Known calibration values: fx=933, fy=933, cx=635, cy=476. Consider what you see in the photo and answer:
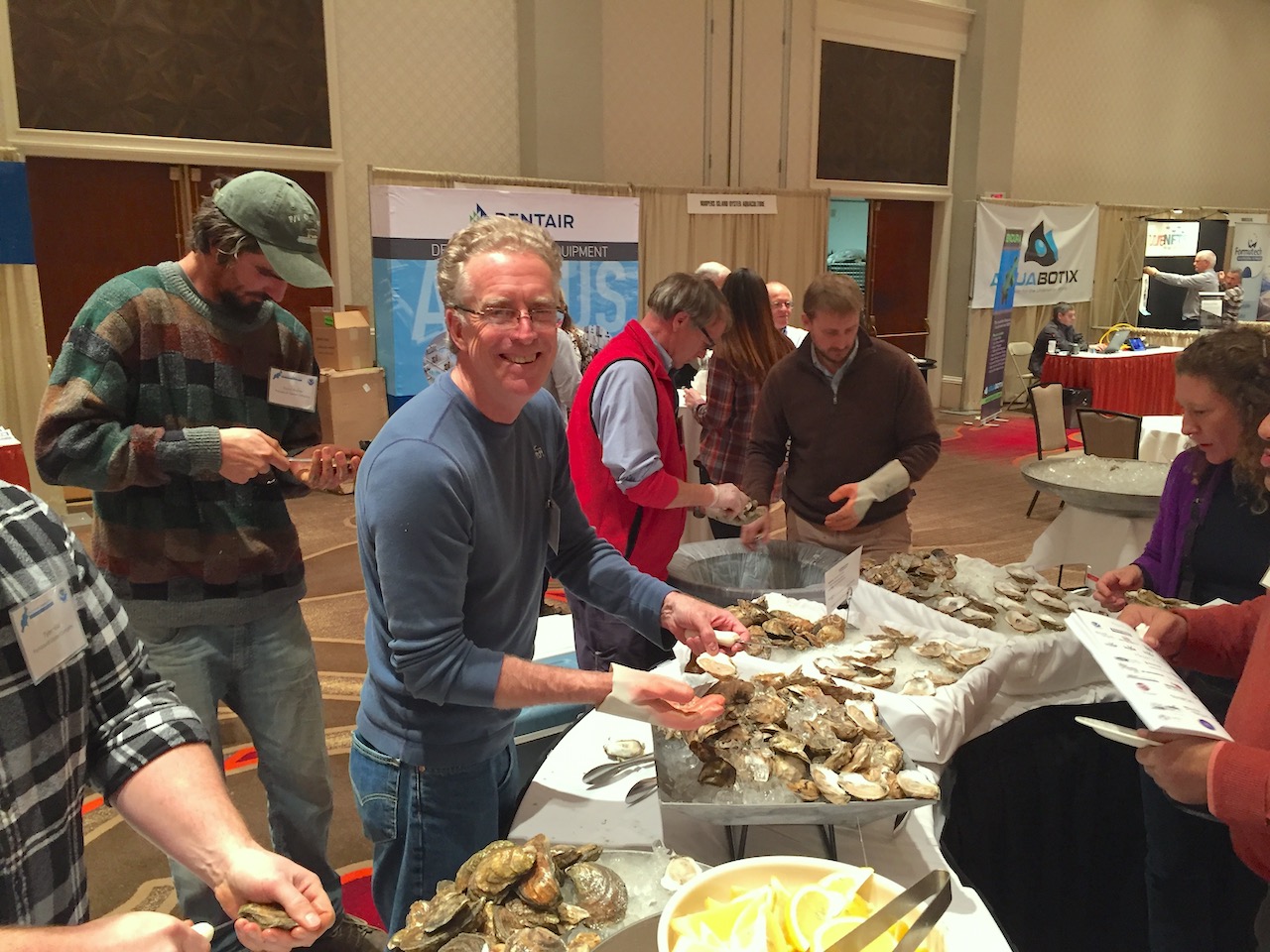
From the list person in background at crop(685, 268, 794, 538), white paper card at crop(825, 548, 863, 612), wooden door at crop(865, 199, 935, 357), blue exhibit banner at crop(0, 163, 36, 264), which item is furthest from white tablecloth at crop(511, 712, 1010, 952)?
wooden door at crop(865, 199, 935, 357)

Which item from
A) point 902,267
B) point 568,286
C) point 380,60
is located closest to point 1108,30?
point 902,267

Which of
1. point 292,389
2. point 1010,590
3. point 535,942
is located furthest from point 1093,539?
point 535,942

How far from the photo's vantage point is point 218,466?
171 centimetres

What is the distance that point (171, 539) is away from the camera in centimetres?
178

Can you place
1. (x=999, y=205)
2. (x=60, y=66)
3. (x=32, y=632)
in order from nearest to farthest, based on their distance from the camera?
1. (x=32, y=632)
2. (x=60, y=66)
3. (x=999, y=205)

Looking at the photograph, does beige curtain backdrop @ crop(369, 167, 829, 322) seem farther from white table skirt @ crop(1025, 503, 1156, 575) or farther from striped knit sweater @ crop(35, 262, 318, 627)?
striped knit sweater @ crop(35, 262, 318, 627)

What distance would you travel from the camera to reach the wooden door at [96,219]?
5.60 m

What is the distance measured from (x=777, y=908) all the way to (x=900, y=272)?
993 centimetres

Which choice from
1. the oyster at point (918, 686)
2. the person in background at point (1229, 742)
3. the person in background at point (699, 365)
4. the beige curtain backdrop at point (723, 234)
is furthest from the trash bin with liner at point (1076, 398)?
the oyster at point (918, 686)

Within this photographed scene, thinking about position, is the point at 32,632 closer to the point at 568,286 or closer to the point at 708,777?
the point at 708,777

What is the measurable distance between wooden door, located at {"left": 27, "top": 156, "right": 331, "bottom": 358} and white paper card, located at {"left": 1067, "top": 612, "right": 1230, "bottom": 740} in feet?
19.2

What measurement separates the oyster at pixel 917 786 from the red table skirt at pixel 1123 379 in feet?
26.9

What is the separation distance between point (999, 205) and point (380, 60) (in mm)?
6407

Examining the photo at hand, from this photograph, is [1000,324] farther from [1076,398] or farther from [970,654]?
[970,654]
